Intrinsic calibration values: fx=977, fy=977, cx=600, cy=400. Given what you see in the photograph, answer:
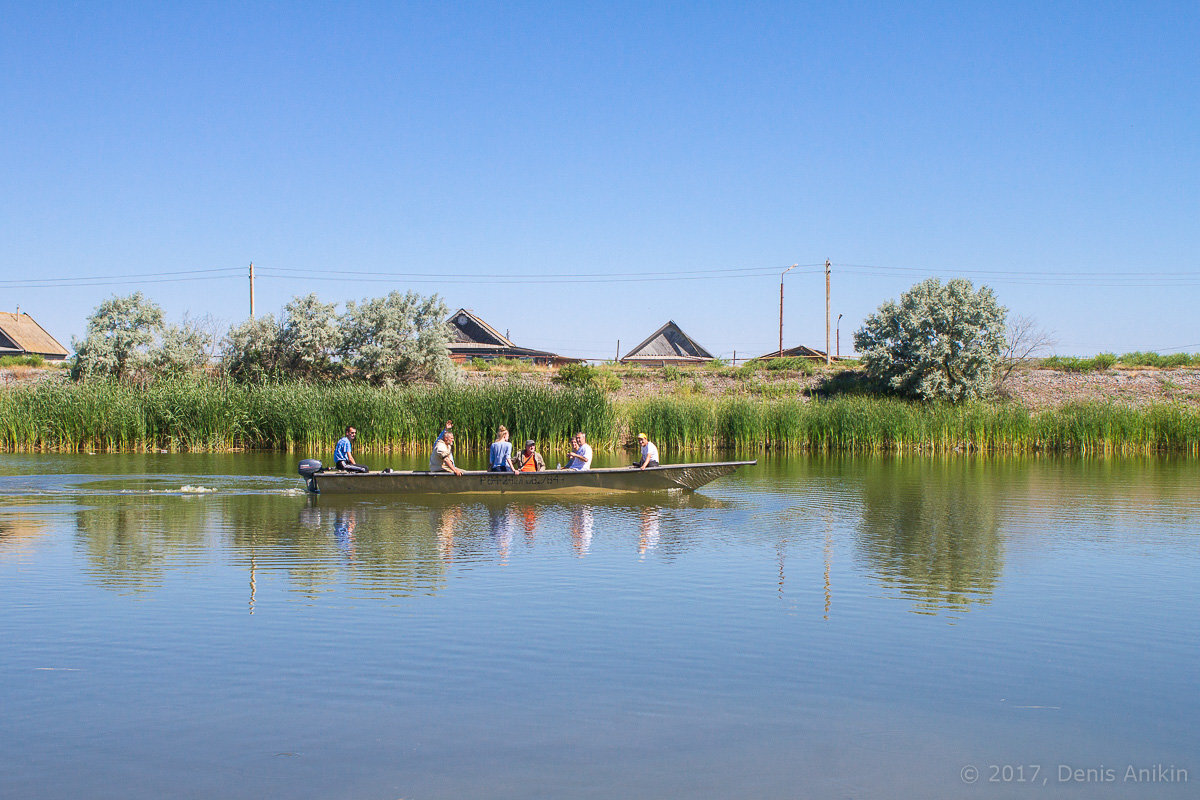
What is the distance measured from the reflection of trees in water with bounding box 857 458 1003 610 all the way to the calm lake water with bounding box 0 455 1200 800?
0.33 feet

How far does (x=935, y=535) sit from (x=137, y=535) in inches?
491

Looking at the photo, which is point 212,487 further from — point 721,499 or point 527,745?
point 527,745

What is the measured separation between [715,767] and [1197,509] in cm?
1696

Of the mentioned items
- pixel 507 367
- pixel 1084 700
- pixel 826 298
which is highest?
pixel 826 298

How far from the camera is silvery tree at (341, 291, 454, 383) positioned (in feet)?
152

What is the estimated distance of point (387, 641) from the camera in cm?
878

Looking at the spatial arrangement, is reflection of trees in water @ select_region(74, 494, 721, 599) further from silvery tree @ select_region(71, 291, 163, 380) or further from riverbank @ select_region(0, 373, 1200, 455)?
silvery tree @ select_region(71, 291, 163, 380)

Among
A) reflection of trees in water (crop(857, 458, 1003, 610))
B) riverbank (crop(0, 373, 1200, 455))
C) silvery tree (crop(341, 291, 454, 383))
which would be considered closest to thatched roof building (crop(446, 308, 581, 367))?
silvery tree (crop(341, 291, 454, 383))

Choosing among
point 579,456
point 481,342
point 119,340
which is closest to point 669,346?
point 481,342

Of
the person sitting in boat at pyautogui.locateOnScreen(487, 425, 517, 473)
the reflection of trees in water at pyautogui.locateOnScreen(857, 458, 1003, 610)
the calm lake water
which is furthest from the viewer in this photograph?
the person sitting in boat at pyautogui.locateOnScreen(487, 425, 517, 473)

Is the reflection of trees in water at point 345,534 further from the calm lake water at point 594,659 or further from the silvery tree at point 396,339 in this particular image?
the silvery tree at point 396,339

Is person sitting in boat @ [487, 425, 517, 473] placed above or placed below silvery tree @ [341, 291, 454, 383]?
below

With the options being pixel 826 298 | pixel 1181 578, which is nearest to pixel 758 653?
pixel 1181 578

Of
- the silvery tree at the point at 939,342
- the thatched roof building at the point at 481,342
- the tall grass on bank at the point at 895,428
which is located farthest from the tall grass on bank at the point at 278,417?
the thatched roof building at the point at 481,342
